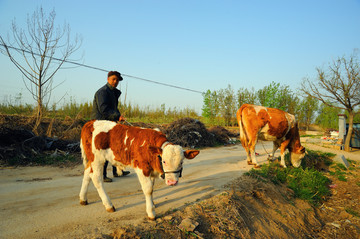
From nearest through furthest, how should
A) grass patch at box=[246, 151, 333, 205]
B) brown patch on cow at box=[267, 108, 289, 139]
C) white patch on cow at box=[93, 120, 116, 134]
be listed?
white patch on cow at box=[93, 120, 116, 134], grass patch at box=[246, 151, 333, 205], brown patch on cow at box=[267, 108, 289, 139]

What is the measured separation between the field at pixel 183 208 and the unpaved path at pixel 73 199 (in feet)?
0.04

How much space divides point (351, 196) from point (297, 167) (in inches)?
59.5

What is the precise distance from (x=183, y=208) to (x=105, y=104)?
9.23 ft

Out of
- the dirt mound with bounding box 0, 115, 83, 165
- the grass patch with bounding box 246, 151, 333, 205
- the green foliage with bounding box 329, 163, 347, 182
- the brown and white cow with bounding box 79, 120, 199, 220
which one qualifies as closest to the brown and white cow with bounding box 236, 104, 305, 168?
the grass patch with bounding box 246, 151, 333, 205

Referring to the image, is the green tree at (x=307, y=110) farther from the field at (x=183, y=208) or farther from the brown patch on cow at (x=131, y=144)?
the brown patch on cow at (x=131, y=144)

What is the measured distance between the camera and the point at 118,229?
306 cm

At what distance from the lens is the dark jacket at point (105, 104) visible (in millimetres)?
4867

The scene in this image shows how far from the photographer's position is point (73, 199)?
4.38 meters

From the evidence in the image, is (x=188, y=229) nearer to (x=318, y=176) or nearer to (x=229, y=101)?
(x=318, y=176)

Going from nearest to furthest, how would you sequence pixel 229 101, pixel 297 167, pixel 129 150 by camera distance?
pixel 129 150
pixel 297 167
pixel 229 101

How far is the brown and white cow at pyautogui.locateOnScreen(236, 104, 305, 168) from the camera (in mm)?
6852

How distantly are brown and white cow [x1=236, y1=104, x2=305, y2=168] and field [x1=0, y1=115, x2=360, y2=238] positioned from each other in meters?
1.07

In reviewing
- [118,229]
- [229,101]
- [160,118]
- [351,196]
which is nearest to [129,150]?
[118,229]

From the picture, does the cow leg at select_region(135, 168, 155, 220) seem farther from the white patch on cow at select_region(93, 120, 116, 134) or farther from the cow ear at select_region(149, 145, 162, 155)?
the white patch on cow at select_region(93, 120, 116, 134)
